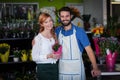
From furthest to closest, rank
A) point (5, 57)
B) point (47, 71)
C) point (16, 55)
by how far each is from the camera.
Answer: point (16, 55), point (5, 57), point (47, 71)

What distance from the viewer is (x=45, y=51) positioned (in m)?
2.95

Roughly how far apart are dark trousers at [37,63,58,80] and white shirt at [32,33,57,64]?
2.1 inches

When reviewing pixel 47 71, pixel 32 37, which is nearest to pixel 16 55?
pixel 32 37

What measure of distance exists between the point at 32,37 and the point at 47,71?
325 centimetres

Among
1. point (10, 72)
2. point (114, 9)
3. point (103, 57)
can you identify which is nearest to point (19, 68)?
point (10, 72)

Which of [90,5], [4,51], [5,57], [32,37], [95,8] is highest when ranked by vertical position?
[90,5]

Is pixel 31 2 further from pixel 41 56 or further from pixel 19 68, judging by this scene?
pixel 41 56

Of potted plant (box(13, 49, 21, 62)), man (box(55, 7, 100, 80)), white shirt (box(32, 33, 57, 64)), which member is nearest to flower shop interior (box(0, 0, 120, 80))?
potted plant (box(13, 49, 21, 62))

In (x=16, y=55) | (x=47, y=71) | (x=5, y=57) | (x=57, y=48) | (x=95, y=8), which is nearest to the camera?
(x=57, y=48)

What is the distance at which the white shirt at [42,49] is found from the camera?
2.93 metres

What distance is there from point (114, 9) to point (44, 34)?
7008 millimetres

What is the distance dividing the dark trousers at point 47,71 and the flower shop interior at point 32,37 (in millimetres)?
432

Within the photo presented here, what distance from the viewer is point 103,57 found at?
3492 mm

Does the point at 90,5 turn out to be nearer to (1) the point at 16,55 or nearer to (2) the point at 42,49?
(1) the point at 16,55
